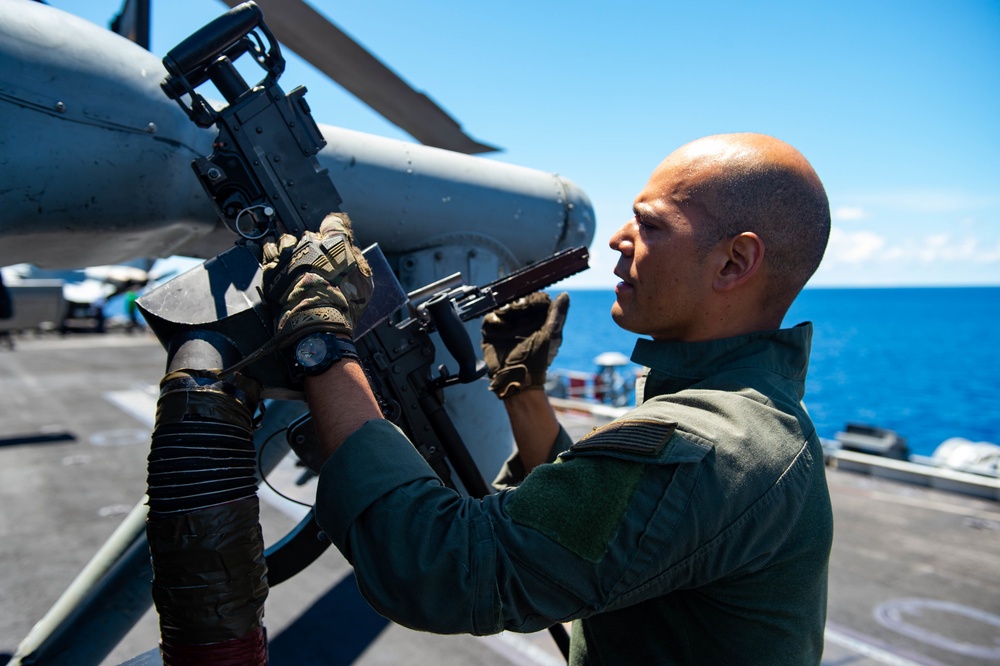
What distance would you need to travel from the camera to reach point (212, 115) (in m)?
2.02

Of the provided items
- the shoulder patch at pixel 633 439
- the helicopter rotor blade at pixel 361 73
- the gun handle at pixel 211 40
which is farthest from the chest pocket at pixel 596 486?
the helicopter rotor blade at pixel 361 73

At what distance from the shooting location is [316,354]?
4.59 ft

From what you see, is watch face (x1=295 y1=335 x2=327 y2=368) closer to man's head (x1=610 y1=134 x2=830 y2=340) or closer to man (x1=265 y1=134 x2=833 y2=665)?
man (x1=265 y1=134 x2=833 y2=665)

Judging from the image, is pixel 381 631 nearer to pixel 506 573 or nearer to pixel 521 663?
pixel 521 663

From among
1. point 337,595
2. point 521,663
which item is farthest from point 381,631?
point 521,663

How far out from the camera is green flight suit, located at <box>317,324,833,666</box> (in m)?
1.18

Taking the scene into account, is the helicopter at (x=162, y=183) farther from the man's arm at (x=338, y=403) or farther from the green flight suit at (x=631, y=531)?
the green flight suit at (x=631, y=531)

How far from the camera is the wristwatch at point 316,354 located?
1.39 meters

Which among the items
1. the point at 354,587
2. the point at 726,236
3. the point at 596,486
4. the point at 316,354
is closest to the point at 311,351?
the point at 316,354

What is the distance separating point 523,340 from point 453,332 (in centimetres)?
35

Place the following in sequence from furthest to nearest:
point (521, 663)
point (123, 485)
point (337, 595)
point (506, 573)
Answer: point (123, 485) → point (337, 595) → point (521, 663) → point (506, 573)

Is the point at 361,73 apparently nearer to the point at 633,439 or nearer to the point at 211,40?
the point at 211,40

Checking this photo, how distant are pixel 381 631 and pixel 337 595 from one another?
78 centimetres

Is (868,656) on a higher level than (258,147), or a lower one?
lower
